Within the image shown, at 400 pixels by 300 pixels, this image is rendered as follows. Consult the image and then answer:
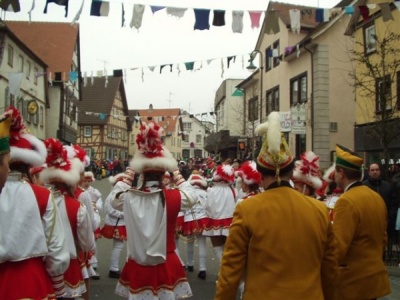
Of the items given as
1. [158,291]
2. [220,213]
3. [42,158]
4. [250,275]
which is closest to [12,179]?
[42,158]

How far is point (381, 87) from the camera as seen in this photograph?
38.6 feet

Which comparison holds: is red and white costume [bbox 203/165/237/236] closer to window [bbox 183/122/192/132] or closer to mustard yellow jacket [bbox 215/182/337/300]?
mustard yellow jacket [bbox 215/182/337/300]

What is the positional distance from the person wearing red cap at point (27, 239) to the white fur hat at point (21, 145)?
0.01 meters

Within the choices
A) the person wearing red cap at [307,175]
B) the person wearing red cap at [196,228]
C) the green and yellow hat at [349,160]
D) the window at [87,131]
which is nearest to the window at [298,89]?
the person wearing red cap at [196,228]

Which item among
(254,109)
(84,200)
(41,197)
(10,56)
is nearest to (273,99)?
(254,109)

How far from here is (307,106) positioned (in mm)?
24312

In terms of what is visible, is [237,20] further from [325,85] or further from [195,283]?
[325,85]

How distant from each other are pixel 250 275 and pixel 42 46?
40398 mm

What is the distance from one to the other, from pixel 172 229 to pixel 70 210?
1094 millimetres

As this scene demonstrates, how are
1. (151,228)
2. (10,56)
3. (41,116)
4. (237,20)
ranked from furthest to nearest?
(41,116) < (10,56) < (237,20) < (151,228)

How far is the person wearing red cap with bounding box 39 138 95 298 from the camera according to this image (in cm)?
501

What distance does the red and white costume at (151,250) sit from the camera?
16.8ft

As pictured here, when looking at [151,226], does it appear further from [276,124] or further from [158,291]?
[276,124]

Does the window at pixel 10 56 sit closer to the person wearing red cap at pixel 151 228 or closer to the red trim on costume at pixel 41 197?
the person wearing red cap at pixel 151 228
